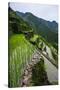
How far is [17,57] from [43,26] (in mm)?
350

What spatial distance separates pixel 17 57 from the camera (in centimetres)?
166

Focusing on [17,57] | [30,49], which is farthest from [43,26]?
[17,57]

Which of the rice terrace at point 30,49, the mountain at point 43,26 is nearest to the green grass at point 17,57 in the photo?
the rice terrace at point 30,49

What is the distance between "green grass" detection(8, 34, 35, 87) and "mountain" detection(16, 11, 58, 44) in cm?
15

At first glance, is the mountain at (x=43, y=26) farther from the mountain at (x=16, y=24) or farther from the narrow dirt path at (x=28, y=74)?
the narrow dirt path at (x=28, y=74)

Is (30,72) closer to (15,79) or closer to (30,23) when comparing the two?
(15,79)

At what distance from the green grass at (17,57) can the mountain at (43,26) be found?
15cm

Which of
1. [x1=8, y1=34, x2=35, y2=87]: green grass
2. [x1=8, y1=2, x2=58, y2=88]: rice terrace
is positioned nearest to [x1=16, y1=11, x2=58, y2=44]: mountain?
[x1=8, y1=2, x2=58, y2=88]: rice terrace

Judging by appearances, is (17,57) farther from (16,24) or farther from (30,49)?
(16,24)

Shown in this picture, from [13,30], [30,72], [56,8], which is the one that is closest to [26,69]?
[30,72]

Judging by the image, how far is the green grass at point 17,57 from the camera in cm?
165

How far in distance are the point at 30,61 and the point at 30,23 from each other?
32 centimetres

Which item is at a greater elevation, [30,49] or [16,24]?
[16,24]

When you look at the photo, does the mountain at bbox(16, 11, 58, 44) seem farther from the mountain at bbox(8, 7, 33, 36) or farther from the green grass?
the green grass
